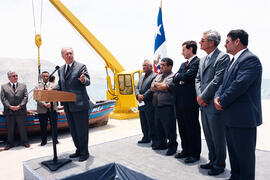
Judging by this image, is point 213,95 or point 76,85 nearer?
point 213,95

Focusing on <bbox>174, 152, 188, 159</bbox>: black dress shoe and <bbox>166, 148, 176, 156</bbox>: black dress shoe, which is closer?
<bbox>174, 152, 188, 159</bbox>: black dress shoe

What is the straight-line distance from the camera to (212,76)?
2709mm

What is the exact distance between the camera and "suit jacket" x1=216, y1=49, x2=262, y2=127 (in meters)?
2.10

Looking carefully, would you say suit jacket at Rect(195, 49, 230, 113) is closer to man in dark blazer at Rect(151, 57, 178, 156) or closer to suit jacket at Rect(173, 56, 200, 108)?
suit jacket at Rect(173, 56, 200, 108)

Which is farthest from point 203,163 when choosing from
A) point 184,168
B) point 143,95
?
point 143,95

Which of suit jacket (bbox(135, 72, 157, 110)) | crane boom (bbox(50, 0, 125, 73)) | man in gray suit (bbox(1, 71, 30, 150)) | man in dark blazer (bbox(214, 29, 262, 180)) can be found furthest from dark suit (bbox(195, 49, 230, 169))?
crane boom (bbox(50, 0, 125, 73))

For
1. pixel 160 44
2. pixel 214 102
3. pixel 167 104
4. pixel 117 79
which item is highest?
pixel 160 44

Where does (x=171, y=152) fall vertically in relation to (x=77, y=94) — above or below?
below

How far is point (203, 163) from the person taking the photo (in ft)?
10.2

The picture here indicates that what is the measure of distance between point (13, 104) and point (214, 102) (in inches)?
186

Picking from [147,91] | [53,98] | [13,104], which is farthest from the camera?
[13,104]

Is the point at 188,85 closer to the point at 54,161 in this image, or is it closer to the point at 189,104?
the point at 189,104

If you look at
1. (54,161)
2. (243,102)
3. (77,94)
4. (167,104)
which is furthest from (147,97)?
(243,102)

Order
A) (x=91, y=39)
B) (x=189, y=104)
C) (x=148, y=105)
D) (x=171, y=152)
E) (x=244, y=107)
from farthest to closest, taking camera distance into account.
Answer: (x=91, y=39), (x=148, y=105), (x=171, y=152), (x=189, y=104), (x=244, y=107)
